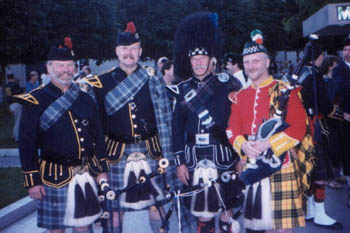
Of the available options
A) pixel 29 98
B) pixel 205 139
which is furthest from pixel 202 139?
pixel 29 98

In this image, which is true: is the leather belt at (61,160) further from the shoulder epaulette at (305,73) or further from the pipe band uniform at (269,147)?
the shoulder epaulette at (305,73)

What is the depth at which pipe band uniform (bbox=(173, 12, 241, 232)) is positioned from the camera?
148 inches

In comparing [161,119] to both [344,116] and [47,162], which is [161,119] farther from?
[344,116]

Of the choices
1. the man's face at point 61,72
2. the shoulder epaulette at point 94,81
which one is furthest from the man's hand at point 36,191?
the shoulder epaulette at point 94,81

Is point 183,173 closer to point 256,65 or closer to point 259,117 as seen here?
point 259,117

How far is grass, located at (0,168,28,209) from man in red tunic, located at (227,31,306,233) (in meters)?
4.23

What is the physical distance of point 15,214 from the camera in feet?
19.0

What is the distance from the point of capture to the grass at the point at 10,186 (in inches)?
251

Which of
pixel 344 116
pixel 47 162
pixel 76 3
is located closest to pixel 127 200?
pixel 47 162

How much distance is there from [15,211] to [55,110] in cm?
286

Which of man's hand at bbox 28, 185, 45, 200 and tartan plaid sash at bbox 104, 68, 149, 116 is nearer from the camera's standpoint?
man's hand at bbox 28, 185, 45, 200

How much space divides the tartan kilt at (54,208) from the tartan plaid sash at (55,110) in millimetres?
570

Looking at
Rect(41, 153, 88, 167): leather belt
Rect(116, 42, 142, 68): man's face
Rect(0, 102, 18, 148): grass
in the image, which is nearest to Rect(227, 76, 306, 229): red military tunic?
Rect(116, 42, 142, 68): man's face

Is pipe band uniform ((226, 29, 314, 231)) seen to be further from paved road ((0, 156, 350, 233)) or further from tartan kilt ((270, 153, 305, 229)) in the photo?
paved road ((0, 156, 350, 233))
